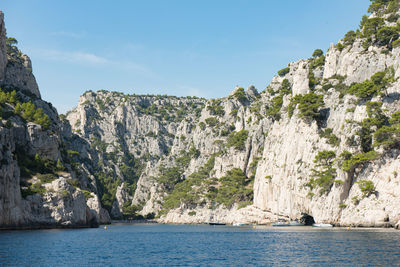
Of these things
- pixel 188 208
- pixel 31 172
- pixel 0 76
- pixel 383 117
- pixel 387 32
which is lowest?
pixel 188 208

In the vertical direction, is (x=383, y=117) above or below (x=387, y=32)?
below

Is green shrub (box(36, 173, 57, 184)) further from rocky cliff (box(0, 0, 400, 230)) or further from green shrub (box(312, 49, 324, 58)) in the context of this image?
green shrub (box(312, 49, 324, 58))

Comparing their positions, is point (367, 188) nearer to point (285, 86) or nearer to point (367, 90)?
point (367, 90)

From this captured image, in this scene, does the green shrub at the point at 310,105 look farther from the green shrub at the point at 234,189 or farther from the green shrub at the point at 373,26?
the green shrub at the point at 234,189

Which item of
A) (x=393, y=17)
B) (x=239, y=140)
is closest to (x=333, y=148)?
(x=393, y=17)

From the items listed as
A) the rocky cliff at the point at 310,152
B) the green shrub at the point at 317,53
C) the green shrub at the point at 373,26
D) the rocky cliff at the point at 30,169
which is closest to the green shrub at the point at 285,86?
the rocky cliff at the point at 310,152

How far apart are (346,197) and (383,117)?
21006mm

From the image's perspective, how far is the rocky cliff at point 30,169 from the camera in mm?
79762

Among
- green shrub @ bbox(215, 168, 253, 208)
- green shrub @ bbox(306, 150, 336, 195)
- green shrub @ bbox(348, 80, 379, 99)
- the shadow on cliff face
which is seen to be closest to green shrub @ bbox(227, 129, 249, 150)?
green shrub @ bbox(215, 168, 253, 208)

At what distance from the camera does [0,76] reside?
124 m

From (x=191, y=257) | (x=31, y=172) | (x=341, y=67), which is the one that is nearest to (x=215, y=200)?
(x=341, y=67)

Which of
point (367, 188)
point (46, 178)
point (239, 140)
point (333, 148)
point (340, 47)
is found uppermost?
point (340, 47)

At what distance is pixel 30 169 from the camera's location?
98875 mm

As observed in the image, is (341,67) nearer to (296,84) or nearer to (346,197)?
(296,84)
